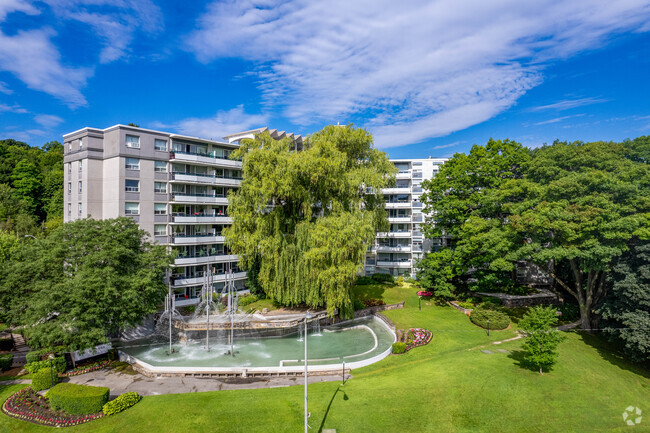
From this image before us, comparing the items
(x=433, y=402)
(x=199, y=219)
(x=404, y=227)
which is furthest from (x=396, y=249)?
(x=433, y=402)

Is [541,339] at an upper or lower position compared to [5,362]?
upper

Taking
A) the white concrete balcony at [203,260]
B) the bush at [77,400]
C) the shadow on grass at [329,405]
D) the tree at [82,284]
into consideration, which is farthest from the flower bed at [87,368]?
the shadow on grass at [329,405]

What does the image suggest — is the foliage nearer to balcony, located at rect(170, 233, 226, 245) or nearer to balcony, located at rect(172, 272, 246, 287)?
balcony, located at rect(170, 233, 226, 245)

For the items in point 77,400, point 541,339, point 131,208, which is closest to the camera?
point 77,400

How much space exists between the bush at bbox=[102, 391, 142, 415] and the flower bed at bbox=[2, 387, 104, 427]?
16.2 inches

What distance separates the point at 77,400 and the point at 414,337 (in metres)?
25.1

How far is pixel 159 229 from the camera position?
41.5 metres

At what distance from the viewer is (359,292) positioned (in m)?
46.8

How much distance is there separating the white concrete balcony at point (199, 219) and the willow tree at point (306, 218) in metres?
8.84

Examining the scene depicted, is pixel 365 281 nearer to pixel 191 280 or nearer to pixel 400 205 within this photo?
pixel 400 205

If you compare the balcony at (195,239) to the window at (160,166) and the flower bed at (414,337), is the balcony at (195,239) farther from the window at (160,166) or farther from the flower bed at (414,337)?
the flower bed at (414,337)

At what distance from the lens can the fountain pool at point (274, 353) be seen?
25625 mm

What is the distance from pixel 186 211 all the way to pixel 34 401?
26.0 metres

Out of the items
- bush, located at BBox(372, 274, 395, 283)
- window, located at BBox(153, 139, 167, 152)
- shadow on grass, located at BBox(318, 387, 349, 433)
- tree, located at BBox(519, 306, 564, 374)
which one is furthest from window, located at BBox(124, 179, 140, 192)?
tree, located at BBox(519, 306, 564, 374)
